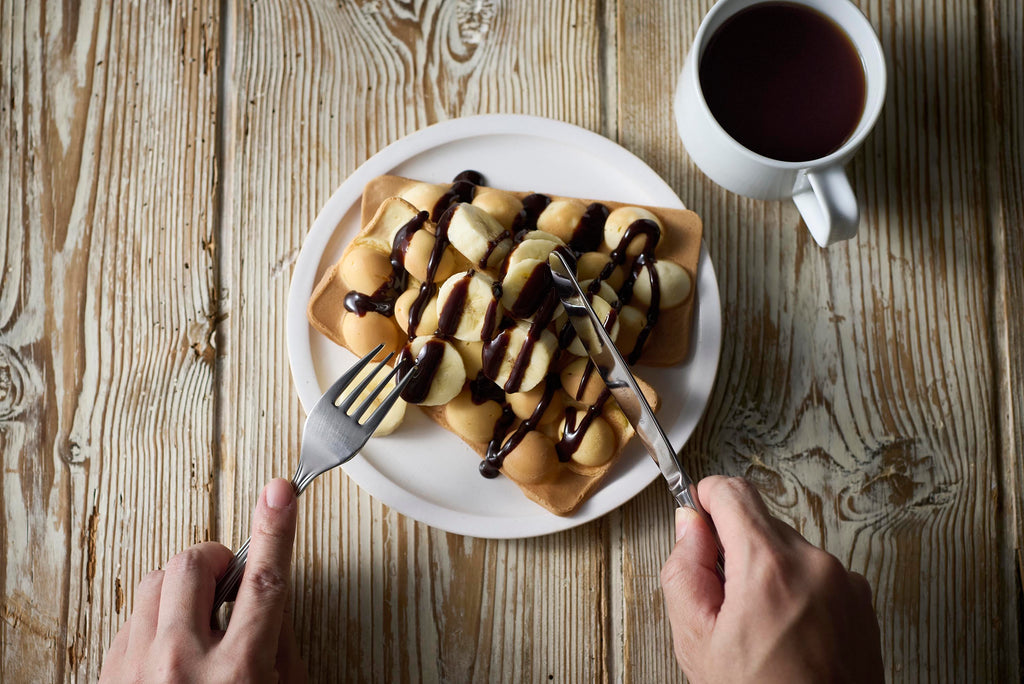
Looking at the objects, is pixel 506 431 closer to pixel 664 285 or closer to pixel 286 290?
pixel 664 285

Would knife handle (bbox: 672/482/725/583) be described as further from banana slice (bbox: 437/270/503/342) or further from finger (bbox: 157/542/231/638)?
finger (bbox: 157/542/231/638)

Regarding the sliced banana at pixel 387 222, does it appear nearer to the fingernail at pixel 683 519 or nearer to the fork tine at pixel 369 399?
the fork tine at pixel 369 399

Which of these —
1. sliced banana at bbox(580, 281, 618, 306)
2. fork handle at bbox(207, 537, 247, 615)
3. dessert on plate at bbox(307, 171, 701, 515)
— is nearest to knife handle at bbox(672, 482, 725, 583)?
dessert on plate at bbox(307, 171, 701, 515)

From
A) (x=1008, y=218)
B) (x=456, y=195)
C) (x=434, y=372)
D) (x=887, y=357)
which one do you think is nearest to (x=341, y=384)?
(x=434, y=372)

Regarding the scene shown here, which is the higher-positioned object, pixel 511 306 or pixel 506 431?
pixel 511 306

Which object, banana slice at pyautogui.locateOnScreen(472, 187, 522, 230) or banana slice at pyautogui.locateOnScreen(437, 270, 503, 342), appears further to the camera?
banana slice at pyautogui.locateOnScreen(472, 187, 522, 230)

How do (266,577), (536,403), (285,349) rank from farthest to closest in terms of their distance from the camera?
1. (285,349)
2. (536,403)
3. (266,577)

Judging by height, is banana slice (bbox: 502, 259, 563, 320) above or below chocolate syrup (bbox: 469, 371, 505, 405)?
above
